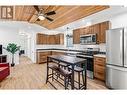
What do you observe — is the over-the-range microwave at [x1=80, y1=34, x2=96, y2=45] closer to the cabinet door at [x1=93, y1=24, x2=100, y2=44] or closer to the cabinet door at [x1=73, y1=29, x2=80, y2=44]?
the cabinet door at [x1=93, y1=24, x2=100, y2=44]

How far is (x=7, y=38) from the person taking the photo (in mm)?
7516

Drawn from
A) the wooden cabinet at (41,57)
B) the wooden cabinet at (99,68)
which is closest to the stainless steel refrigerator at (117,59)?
the wooden cabinet at (99,68)

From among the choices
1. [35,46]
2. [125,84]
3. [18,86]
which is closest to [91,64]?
[125,84]

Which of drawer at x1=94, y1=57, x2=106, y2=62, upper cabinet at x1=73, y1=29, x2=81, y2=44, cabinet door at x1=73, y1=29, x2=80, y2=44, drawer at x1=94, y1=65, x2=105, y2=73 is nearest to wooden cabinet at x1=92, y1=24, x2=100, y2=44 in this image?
drawer at x1=94, y1=57, x2=106, y2=62

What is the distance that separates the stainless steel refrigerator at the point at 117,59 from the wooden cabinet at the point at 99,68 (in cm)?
46

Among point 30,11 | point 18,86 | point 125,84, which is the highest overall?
point 30,11

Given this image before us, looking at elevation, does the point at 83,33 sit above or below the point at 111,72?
above

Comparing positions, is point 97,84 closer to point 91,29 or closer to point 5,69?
point 91,29

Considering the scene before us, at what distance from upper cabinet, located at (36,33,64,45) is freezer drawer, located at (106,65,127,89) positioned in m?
5.71

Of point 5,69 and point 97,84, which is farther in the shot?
point 5,69

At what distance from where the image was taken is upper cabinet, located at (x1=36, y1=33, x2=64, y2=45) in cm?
861

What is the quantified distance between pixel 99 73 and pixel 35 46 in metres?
5.20

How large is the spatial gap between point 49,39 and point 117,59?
6.26 m
